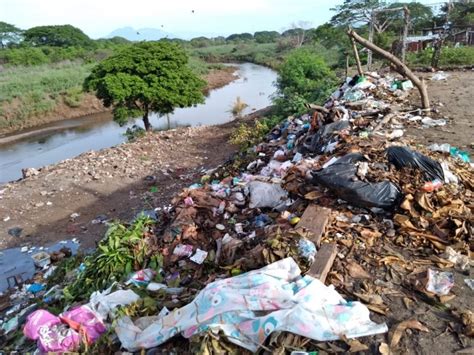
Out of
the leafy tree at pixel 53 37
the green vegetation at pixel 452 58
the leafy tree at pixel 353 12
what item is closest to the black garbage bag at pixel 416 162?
the green vegetation at pixel 452 58

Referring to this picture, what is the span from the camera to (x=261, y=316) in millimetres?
2004

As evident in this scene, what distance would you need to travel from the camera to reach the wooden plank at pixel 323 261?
2295mm

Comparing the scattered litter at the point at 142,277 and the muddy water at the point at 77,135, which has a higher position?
the scattered litter at the point at 142,277

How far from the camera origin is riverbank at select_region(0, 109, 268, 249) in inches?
234

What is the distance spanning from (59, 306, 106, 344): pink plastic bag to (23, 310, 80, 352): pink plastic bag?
4 centimetres

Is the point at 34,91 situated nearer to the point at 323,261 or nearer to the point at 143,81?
the point at 143,81

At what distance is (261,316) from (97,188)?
6.08m

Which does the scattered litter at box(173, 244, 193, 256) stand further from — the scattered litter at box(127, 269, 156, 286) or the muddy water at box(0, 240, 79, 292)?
the muddy water at box(0, 240, 79, 292)

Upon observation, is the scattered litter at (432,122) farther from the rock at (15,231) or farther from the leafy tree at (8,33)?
the leafy tree at (8,33)

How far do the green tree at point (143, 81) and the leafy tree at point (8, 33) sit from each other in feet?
114

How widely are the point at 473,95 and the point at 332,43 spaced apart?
16498 millimetres

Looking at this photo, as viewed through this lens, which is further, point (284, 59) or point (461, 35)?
point (284, 59)

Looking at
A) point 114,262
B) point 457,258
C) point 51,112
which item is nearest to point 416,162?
point 457,258

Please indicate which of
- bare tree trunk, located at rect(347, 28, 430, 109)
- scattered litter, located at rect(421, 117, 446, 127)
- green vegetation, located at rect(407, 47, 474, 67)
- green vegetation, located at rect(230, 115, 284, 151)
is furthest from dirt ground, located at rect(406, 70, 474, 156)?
green vegetation, located at rect(230, 115, 284, 151)
